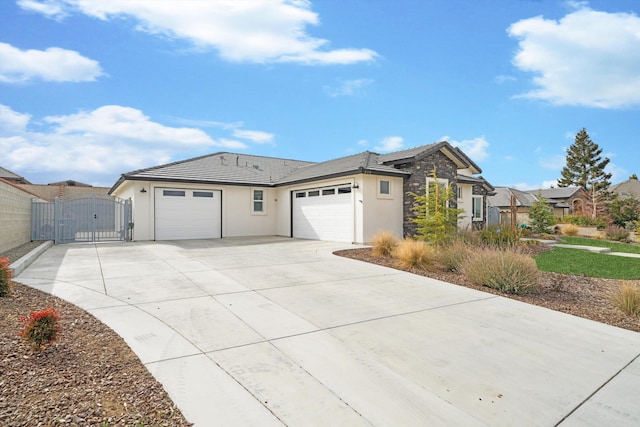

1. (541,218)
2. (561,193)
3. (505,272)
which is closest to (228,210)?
(505,272)

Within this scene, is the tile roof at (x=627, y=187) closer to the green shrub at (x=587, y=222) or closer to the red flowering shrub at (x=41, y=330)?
the green shrub at (x=587, y=222)

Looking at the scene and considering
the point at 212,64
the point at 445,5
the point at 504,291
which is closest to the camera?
the point at 504,291

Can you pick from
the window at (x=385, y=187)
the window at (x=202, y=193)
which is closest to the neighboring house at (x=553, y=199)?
the window at (x=385, y=187)

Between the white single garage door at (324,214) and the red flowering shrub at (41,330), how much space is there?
11.5 meters

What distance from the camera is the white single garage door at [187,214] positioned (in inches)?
623

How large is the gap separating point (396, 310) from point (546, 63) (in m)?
11.6

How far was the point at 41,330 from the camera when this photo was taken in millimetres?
3404

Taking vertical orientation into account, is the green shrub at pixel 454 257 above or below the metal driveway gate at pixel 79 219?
below

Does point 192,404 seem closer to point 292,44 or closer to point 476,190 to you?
point 292,44

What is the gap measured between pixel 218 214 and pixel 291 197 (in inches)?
146

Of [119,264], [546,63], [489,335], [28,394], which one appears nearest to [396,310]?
[489,335]

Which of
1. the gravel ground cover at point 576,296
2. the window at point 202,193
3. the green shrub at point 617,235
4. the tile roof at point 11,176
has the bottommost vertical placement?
the gravel ground cover at point 576,296

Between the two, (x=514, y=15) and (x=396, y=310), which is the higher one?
(x=514, y=15)

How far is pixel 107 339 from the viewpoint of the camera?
3.96m
